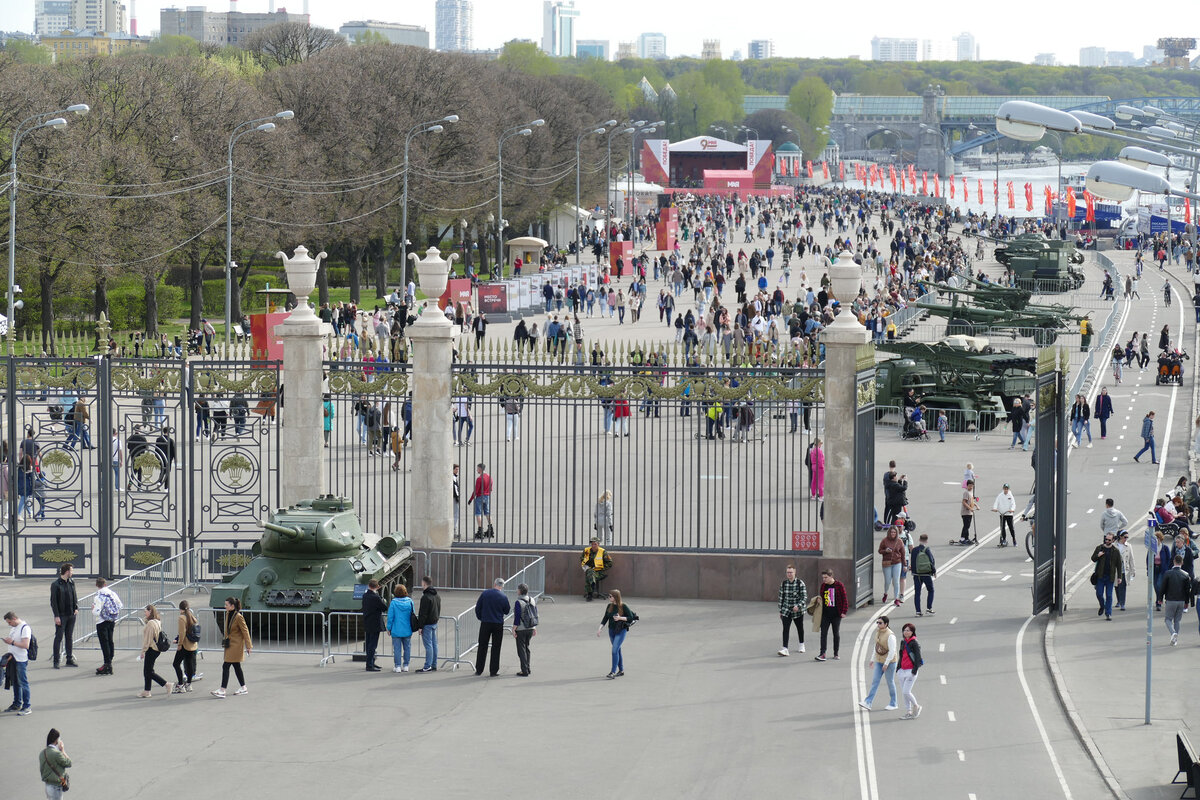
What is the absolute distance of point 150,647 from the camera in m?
17.1

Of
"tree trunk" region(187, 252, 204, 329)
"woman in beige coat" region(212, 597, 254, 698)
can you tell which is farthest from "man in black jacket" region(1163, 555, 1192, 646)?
"tree trunk" region(187, 252, 204, 329)

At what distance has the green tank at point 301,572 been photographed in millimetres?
19109

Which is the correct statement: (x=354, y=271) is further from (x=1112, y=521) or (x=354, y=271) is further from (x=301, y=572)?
(x=301, y=572)

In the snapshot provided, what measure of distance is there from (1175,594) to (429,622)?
8955 millimetres

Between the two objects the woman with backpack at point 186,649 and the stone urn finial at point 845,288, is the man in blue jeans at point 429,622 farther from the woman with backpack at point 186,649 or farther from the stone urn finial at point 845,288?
the stone urn finial at point 845,288

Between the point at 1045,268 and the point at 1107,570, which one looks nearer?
the point at 1107,570

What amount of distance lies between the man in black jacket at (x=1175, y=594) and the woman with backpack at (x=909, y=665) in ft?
15.8

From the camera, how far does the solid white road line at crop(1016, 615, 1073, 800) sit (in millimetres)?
14625

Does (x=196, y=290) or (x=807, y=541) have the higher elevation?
(x=196, y=290)

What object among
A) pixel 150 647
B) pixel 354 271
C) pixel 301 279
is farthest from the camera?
pixel 354 271

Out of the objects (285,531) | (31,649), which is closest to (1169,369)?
(285,531)

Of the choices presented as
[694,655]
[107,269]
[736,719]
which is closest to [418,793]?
[736,719]

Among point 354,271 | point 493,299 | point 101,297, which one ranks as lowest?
point 493,299

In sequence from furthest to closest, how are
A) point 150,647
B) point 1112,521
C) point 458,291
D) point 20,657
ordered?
1. point 458,291
2. point 1112,521
3. point 150,647
4. point 20,657
